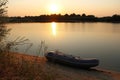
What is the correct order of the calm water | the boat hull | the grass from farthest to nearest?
1. the calm water
2. the boat hull
3. the grass

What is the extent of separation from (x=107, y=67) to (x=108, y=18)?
533ft

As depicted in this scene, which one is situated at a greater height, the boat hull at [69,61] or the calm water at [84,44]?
the boat hull at [69,61]

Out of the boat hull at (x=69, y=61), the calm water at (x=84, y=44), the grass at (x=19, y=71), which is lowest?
the calm water at (x=84, y=44)

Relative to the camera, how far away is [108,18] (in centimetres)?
18150

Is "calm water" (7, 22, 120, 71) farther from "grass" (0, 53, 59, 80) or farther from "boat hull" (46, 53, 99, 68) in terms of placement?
"grass" (0, 53, 59, 80)

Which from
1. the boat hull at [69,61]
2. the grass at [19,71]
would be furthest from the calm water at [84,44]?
the grass at [19,71]

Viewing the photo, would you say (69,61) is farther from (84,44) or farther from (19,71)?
(84,44)

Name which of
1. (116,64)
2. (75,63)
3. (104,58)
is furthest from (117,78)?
(104,58)

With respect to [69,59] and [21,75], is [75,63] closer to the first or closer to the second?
[69,59]

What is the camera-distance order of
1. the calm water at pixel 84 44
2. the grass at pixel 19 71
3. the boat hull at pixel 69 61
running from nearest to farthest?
the grass at pixel 19 71, the boat hull at pixel 69 61, the calm water at pixel 84 44

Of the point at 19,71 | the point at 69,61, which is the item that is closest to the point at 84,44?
the point at 69,61

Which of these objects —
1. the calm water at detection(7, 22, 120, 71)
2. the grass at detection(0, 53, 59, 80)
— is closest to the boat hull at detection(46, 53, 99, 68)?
the calm water at detection(7, 22, 120, 71)

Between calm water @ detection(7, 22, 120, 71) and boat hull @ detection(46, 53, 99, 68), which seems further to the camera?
calm water @ detection(7, 22, 120, 71)

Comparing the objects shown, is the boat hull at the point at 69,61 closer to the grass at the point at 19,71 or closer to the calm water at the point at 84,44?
the calm water at the point at 84,44
